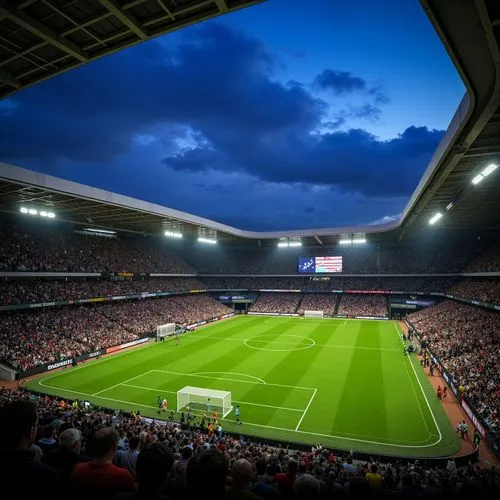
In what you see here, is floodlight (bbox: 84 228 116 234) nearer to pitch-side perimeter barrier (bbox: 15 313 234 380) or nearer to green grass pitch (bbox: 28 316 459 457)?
pitch-side perimeter barrier (bbox: 15 313 234 380)

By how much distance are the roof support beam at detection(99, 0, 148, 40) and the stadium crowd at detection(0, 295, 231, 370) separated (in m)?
29.6

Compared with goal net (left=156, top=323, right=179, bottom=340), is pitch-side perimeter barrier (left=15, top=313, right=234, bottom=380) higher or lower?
lower

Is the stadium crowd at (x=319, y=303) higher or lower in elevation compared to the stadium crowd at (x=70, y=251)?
lower

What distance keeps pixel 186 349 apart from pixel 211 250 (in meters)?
43.4

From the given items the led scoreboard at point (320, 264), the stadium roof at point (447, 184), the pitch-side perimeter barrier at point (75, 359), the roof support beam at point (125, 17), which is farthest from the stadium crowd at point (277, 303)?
the roof support beam at point (125, 17)

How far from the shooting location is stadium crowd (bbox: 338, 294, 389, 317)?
6369cm

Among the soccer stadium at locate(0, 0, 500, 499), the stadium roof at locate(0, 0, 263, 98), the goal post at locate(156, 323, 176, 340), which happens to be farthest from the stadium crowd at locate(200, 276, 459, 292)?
the stadium roof at locate(0, 0, 263, 98)

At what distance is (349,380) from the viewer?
2931 cm

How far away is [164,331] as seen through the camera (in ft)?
151

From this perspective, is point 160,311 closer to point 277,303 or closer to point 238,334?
point 238,334

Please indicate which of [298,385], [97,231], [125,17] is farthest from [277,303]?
[125,17]

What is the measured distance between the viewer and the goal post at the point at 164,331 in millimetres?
44938

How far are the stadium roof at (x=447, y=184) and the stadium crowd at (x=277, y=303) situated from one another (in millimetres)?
13539

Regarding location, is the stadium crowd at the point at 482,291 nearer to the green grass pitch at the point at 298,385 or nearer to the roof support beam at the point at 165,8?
the green grass pitch at the point at 298,385
